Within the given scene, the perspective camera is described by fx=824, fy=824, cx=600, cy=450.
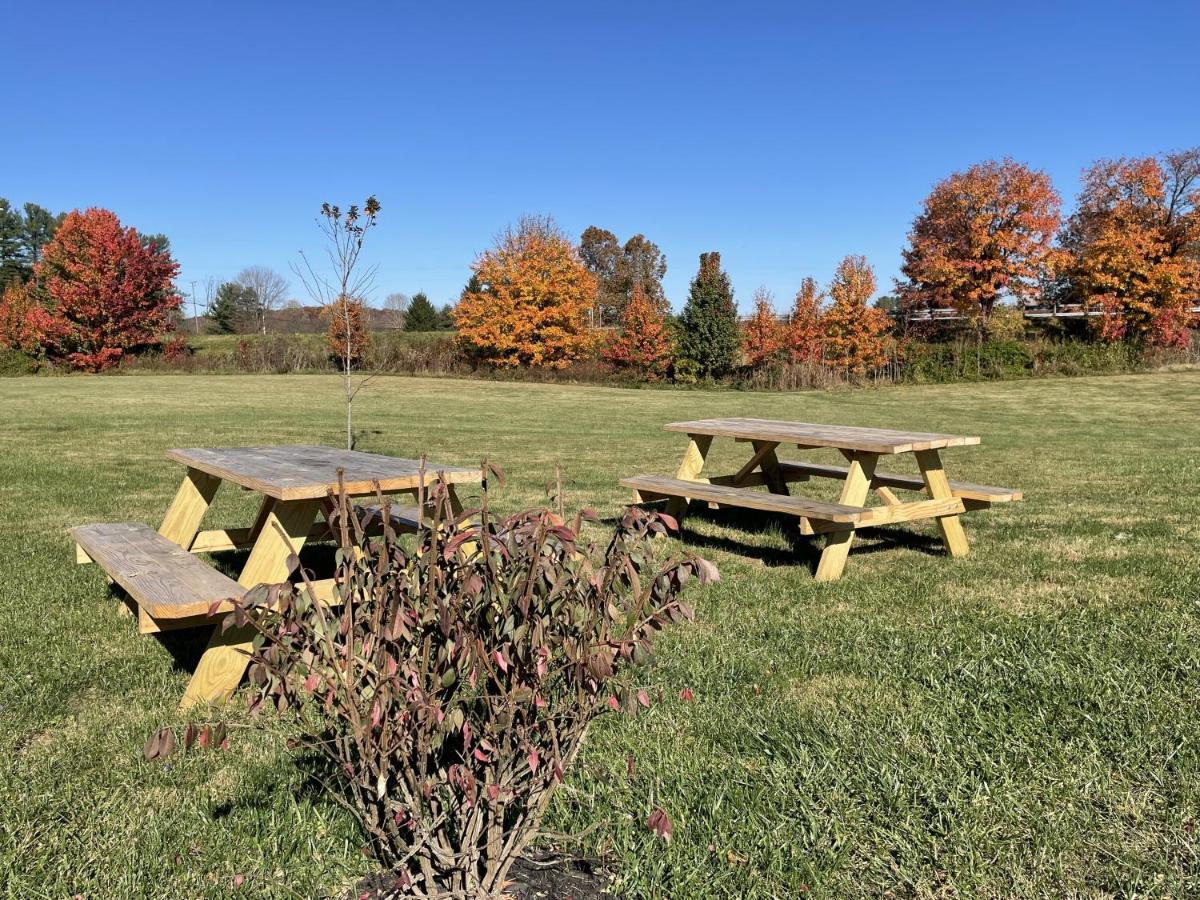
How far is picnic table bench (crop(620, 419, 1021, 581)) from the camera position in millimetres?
5125

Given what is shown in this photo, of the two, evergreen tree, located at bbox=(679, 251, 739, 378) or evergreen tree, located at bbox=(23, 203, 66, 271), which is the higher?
evergreen tree, located at bbox=(23, 203, 66, 271)

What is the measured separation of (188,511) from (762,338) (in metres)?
33.5

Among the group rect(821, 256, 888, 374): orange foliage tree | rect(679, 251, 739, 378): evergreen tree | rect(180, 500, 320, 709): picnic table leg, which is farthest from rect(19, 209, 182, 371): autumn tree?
rect(180, 500, 320, 709): picnic table leg

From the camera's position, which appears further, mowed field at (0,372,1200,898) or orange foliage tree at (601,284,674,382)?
orange foliage tree at (601,284,674,382)

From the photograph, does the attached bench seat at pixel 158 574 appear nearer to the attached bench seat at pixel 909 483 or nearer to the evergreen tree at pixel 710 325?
the attached bench seat at pixel 909 483

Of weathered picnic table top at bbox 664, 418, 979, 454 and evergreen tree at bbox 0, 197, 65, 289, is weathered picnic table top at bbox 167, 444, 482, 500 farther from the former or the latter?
evergreen tree at bbox 0, 197, 65, 289

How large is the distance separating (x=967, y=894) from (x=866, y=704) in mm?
1104

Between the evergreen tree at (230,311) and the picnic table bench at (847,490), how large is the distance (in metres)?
60.4

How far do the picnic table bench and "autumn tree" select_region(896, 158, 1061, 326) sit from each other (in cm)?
3699

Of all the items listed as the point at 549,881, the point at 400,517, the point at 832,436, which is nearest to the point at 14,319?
the point at 400,517

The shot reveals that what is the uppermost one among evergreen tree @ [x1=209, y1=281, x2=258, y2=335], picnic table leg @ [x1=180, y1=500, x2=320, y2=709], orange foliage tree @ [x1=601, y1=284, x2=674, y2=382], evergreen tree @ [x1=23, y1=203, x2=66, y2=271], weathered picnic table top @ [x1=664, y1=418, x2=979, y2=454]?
evergreen tree @ [x1=23, y1=203, x2=66, y2=271]

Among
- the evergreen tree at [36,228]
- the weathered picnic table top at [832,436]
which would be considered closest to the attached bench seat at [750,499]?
the weathered picnic table top at [832,436]

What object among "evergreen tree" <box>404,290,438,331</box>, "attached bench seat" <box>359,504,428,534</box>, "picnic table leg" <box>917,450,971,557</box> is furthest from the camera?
"evergreen tree" <box>404,290,438,331</box>

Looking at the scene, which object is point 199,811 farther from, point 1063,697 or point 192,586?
point 1063,697
